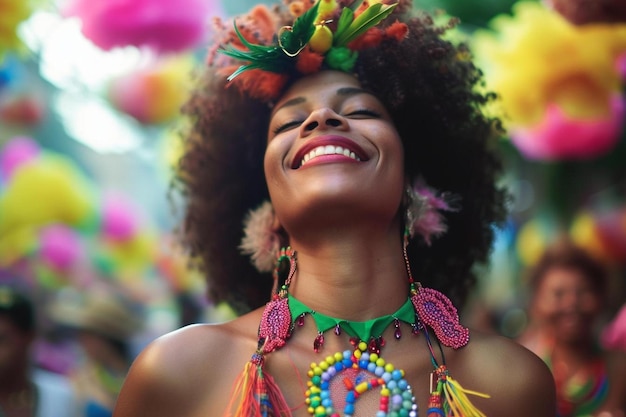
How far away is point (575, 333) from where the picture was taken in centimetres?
483

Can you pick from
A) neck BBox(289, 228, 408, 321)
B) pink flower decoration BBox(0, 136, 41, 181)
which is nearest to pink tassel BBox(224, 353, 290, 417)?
neck BBox(289, 228, 408, 321)

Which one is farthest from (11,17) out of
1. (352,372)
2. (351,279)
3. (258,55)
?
(352,372)

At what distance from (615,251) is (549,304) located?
55.6 inches

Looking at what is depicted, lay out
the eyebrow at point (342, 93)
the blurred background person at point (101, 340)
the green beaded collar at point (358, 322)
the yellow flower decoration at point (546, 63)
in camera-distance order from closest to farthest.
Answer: the green beaded collar at point (358, 322), the eyebrow at point (342, 93), the yellow flower decoration at point (546, 63), the blurred background person at point (101, 340)

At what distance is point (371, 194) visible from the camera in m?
2.47

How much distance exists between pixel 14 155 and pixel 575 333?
4.21 meters

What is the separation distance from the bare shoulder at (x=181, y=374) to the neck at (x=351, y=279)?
284 mm

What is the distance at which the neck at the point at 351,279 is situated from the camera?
249 cm

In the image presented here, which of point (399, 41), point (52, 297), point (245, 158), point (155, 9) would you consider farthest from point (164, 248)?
point (399, 41)

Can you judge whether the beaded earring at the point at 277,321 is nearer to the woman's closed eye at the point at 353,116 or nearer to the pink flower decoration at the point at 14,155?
the woman's closed eye at the point at 353,116

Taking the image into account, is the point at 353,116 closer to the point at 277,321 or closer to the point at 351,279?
the point at 351,279

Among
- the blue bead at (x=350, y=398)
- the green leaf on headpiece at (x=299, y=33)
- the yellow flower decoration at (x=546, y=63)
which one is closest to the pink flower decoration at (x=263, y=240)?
the green leaf on headpiece at (x=299, y=33)

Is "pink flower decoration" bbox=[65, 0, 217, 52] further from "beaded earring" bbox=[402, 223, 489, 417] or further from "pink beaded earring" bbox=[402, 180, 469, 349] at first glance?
"beaded earring" bbox=[402, 223, 489, 417]

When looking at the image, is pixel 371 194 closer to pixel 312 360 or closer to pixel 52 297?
pixel 312 360
